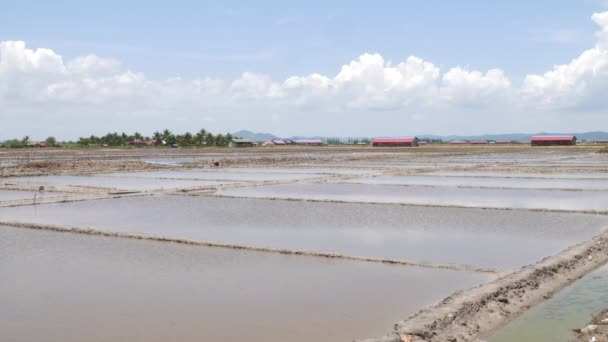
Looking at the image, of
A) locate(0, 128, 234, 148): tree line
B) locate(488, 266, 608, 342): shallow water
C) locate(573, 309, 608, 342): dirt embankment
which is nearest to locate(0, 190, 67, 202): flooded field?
locate(488, 266, 608, 342): shallow water

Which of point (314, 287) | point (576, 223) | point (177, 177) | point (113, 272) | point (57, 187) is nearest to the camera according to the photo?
point (314, 287)

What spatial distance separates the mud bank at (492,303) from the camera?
529 centimetres

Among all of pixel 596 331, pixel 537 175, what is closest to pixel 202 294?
pixel 596 331

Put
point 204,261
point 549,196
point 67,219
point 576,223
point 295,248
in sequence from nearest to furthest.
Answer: point 204,261 < point 295,248 < point 576,223 < point 67,219 < point 549,196

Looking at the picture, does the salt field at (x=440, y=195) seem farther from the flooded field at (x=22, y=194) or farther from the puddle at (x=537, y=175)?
the puddle at (x=537, y=175)

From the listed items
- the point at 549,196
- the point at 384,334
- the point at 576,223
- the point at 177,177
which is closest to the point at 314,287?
the point at 384,334

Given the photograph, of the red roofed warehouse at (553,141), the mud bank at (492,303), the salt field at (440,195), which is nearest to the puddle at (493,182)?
the salt field at (440,195)

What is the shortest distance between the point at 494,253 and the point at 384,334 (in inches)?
166

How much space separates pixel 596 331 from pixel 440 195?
42.0ft

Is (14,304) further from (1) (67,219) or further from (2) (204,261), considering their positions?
(1) (67,219)

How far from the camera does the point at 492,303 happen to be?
6164 millimetres

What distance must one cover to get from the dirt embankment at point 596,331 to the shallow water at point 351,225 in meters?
2.34

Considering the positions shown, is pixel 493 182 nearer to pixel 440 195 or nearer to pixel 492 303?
pixel 440 195

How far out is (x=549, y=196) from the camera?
17.4 metres
